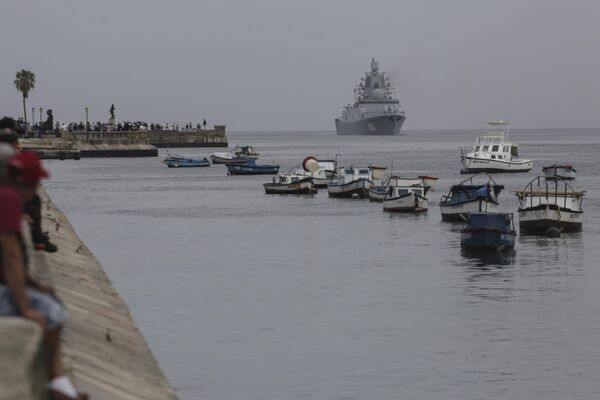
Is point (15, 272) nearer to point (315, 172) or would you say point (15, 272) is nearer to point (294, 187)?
point (294, 187)

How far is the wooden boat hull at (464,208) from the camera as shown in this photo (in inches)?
2576

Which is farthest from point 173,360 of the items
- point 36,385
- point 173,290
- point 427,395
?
point 36,385

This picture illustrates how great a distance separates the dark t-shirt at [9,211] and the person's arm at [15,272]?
5 cm

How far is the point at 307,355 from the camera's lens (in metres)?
27.1

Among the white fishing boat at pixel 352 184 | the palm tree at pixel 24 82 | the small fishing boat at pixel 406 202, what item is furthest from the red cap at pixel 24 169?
the palm tree at pixel 24 82

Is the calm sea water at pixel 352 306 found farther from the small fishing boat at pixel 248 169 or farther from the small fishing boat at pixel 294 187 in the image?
the small fishing boat at pixel 248 169

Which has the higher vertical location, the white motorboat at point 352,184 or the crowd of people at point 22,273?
the crowd of people at point 22,273

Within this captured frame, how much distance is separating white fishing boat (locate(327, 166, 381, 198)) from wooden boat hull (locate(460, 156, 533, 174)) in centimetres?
3270

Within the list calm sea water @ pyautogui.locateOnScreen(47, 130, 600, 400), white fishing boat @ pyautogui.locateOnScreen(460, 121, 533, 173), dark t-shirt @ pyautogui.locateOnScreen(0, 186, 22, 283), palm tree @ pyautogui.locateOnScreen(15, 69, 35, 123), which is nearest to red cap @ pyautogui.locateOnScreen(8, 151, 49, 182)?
dark t-shirt @ pyautogui.locateOnScreen(0, 186, 22, 283)

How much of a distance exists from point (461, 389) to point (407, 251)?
29.7 metres

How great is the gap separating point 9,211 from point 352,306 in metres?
27.3

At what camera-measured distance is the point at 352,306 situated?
3544 cm

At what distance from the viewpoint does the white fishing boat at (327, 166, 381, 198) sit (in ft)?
303

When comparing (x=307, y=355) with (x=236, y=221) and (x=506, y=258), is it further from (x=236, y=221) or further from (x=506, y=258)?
(x=236, y=221)
